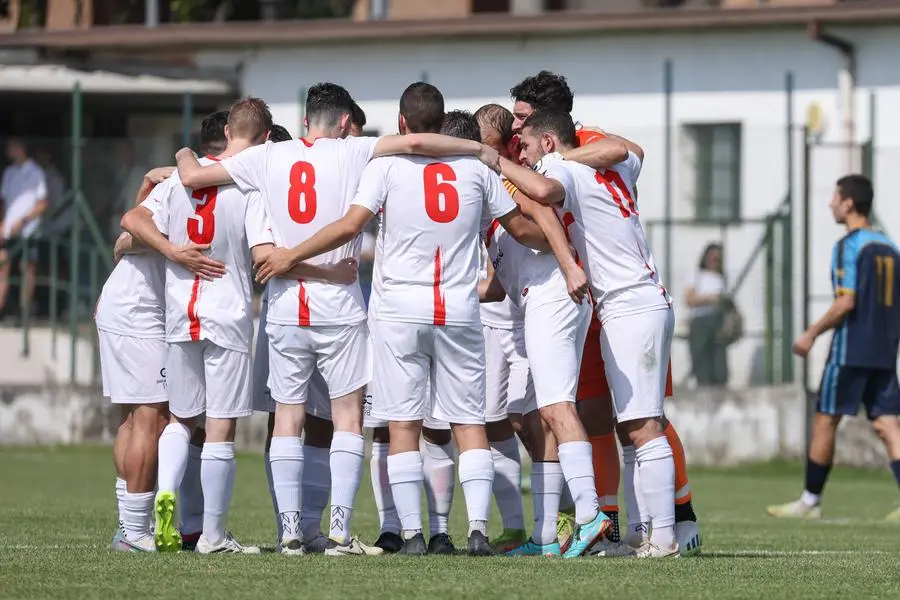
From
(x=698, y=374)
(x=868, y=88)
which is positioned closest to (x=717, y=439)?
(x=698, y=374)

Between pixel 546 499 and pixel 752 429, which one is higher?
pixel 546 499

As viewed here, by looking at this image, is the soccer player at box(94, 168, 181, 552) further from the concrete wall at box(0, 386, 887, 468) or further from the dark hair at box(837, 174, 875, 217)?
the concrete wall at box(0, 386, 887, 468)

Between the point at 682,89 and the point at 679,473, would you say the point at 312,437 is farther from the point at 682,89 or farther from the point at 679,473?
the point at 682,89

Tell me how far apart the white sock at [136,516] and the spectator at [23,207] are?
1025cm

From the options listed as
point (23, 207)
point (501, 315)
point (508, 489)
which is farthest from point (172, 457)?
point (23, 207)

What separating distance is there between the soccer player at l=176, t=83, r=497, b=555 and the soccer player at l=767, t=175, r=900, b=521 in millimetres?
5286

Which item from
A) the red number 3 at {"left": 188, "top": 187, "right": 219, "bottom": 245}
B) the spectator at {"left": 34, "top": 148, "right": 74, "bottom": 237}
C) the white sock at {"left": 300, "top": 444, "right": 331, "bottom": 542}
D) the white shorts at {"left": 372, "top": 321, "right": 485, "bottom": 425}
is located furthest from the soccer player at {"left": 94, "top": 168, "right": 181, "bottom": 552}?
the spectator at {"left": 34, "top": 148, "right": 74, "bottom": 237}

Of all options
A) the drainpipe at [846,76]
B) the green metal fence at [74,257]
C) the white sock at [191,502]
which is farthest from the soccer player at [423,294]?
the drainpipe at [846,76]

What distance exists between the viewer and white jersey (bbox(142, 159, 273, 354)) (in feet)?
29.6

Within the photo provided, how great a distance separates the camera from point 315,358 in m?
8.95

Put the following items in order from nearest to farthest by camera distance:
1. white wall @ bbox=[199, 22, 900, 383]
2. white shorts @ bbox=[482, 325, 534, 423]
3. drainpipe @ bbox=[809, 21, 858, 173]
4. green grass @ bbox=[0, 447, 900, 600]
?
green grass @ bbox=[0, 447, 900, 600]
white shorts @ bbox=[482, 325, 534, 423]
white wall @ bbox=[199, 22, 900, 383]
drainpipe @ bbox=[809, 21, 858, 173]

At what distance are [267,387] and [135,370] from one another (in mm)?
738

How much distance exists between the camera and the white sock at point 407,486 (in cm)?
878

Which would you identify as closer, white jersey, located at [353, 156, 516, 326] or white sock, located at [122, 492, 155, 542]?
white jersey, located at [353, 156, 516, 326]
